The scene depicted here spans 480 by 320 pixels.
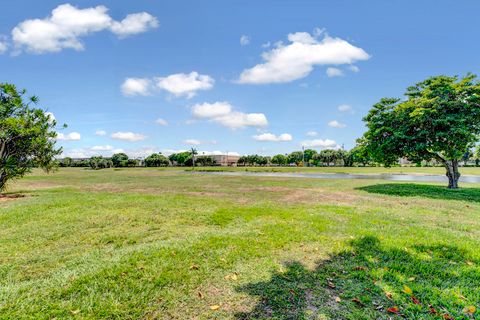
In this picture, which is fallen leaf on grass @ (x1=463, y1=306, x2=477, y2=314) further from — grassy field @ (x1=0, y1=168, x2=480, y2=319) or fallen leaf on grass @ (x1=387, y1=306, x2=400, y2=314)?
fallen leaf on grass @ (x1=387, y1=306, x2=400, y2=314)

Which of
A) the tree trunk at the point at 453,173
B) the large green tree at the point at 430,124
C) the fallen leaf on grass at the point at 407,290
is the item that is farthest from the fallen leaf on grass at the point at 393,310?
the tree trunk at the point at 453,173

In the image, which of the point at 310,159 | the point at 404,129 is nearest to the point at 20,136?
the point at 404,129

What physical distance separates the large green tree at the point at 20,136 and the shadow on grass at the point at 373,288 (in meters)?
17.2

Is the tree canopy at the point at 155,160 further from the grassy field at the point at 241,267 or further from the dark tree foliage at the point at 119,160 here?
the grassy field at the point at 241,267

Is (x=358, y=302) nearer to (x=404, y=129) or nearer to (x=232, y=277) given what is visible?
(x=232, y=277)

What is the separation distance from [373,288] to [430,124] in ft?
53.6

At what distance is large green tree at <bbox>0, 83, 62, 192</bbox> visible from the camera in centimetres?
1483

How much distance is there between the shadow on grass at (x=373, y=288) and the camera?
3.49 meters

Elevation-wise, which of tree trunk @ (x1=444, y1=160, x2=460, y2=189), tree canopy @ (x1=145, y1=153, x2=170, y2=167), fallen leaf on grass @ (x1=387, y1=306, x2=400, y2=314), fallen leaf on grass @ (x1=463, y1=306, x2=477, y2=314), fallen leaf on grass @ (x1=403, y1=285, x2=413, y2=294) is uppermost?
tree canopy @ (x1=145, y1=153, x2=170, y2=167)

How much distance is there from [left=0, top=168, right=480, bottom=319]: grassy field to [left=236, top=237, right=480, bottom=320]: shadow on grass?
0.02m

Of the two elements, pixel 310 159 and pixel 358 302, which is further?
pixel 310 159

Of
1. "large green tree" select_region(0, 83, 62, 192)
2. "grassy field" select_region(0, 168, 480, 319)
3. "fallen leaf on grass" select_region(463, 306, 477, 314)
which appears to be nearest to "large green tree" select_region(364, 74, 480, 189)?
"grassy field" select_region(0, 168, 480, 319)

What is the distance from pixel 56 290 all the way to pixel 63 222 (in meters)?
5.45

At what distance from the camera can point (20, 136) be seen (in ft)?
50.5
